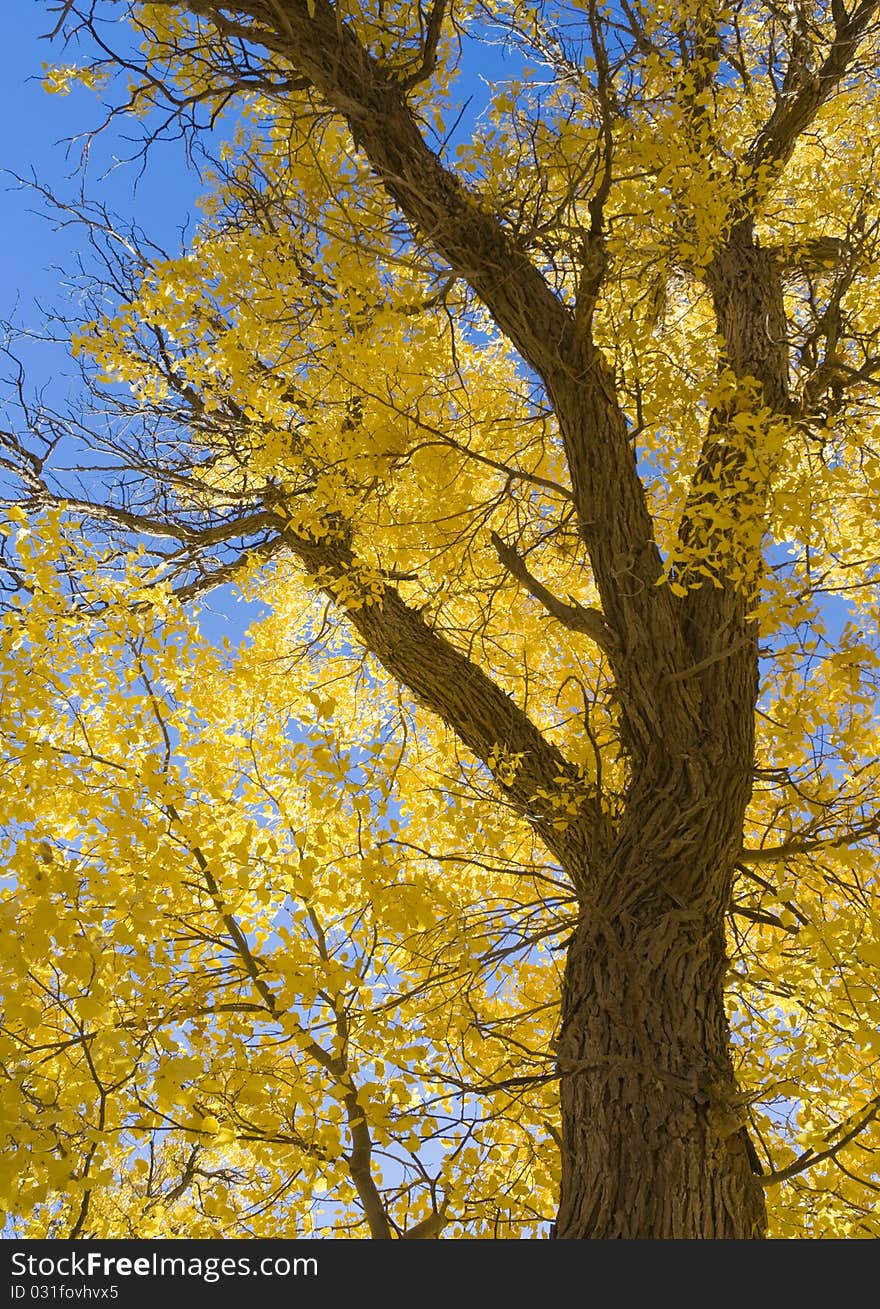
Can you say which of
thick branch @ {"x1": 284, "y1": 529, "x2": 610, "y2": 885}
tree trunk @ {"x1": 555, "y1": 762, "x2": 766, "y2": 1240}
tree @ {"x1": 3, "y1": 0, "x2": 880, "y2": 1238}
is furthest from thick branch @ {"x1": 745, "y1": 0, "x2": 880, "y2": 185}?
tree trunk @ {"x1": 555, "y1": 762, "x2": 766, "y2": 1240}

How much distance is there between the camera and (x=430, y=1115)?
9.48 ft

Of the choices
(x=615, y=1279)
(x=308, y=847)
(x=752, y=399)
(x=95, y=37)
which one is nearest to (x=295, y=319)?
(x=95, y=37)

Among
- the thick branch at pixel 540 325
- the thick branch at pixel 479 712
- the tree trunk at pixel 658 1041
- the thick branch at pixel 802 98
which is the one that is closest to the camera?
the tree trunk at pixel 658 1041

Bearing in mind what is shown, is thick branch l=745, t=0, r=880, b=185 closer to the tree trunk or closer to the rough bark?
the rough bark

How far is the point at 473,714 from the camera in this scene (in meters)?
4.57

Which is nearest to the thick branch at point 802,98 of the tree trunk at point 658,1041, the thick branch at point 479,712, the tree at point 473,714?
the tree at point 473,714

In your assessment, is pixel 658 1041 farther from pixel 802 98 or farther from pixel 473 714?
pixel 802 98

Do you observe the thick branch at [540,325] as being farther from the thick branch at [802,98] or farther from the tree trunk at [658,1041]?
the thick branch at [802,98]

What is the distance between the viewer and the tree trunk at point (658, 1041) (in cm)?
270

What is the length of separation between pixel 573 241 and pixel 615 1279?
3.93m

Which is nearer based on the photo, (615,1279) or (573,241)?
(615,1279)

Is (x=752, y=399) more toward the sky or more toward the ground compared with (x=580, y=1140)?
more toward the sky

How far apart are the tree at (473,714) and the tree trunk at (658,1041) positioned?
1 centimetres

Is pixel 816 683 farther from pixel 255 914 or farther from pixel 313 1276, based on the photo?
pixel 313 1276
